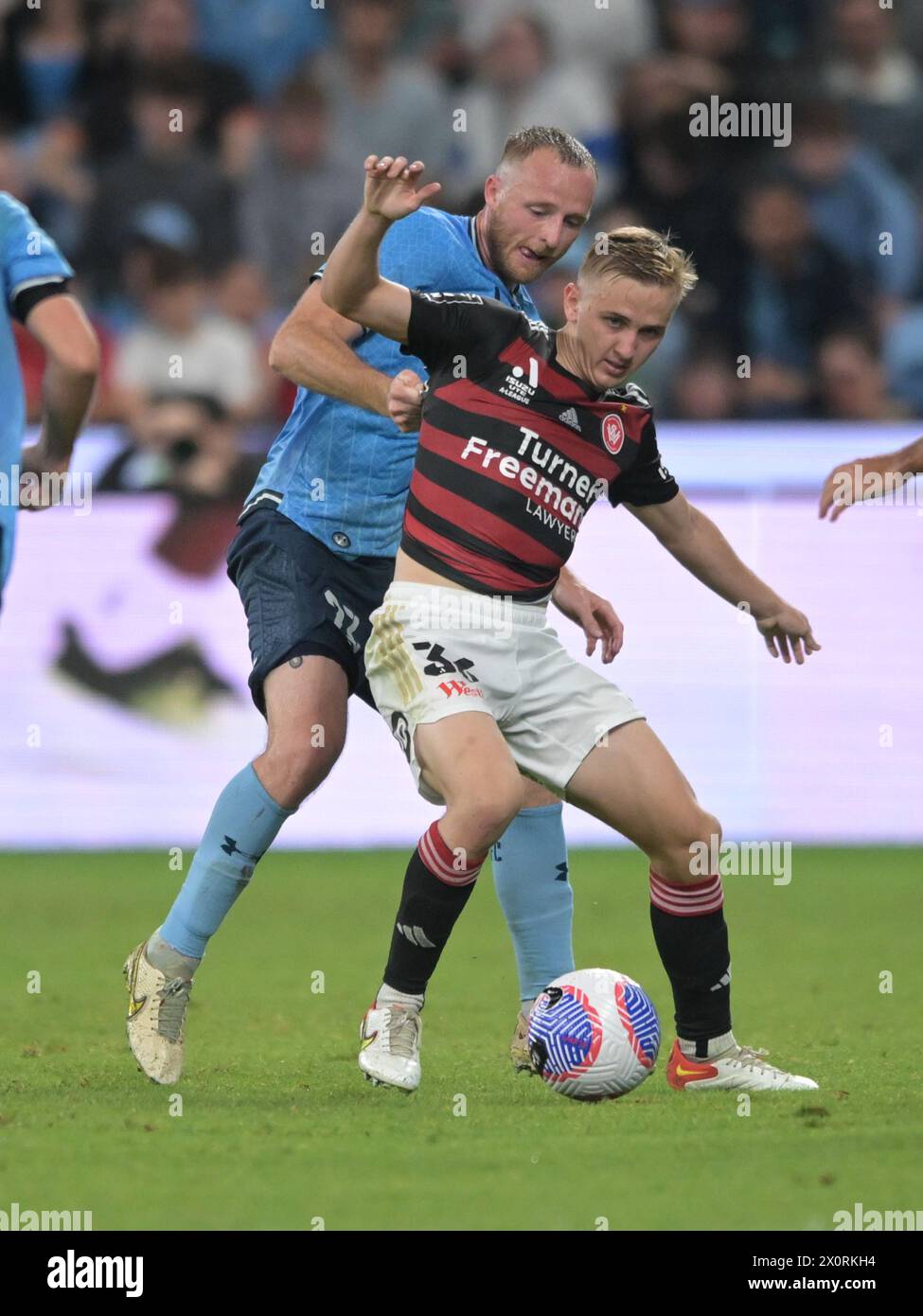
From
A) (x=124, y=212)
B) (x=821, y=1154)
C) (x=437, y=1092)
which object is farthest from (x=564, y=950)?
(x=124, y=212)

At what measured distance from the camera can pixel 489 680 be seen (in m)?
4.89

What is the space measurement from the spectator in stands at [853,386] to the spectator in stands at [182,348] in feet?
10.2

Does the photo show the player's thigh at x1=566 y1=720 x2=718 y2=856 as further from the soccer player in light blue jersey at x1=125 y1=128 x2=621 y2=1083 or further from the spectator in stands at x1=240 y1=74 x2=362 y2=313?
the spectator in stands at x1=240 y1=74 x2=362 y2=313

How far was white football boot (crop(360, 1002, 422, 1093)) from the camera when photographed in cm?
480

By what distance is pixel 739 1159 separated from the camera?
4.09 meters

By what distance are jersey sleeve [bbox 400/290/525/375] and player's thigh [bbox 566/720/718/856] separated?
0.92 metres

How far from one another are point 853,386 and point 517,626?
7.38 metres

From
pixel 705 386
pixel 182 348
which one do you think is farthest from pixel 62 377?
pixel 705 386

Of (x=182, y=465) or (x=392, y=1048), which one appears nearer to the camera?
Answer: (x=392, y=1048)

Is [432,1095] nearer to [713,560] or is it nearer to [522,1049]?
[522,1049]

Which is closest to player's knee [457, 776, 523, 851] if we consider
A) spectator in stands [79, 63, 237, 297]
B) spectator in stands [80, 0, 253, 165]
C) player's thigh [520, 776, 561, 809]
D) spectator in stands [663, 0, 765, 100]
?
player's thigh [520, 776, 561, 809]

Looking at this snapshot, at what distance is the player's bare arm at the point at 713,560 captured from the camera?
536 cm

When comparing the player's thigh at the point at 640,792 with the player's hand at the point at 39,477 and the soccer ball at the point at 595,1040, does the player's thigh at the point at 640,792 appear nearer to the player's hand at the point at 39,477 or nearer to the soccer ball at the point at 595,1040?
the soccer ball at the point at 595,1040
